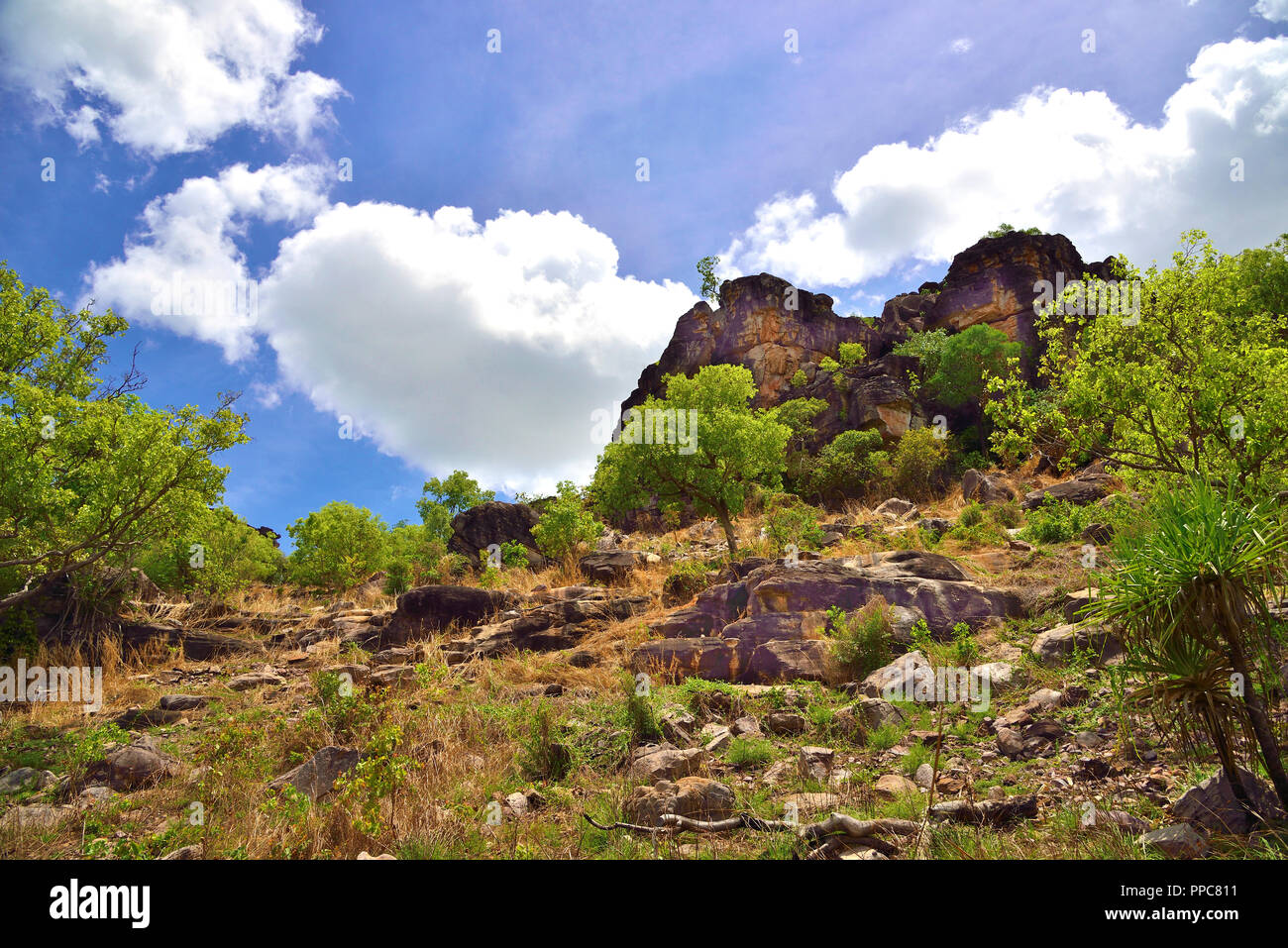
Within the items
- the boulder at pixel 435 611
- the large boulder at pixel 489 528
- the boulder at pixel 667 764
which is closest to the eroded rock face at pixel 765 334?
the large boulder at pixel 489 528

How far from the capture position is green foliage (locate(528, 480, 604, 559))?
22.4m

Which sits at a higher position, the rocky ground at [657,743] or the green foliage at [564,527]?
the green foliage at [564,527]

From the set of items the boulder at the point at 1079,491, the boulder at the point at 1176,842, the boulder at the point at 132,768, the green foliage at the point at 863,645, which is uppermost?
the boulder at the point at 1079,491

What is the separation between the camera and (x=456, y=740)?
690cm

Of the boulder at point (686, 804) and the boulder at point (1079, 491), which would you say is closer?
the boulder at point (686, 804)

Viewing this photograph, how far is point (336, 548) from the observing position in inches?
913

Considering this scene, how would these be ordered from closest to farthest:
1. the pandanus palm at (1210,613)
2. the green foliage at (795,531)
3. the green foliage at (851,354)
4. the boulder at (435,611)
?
the pandanus palm at (1210,613), the boulder at (435,611), the green foliage at (795,531), the green foliage at (851,354)

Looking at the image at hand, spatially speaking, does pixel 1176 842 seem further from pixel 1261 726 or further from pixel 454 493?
pixel 454 493

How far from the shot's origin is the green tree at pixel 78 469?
9.64 meters

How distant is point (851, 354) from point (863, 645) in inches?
1842

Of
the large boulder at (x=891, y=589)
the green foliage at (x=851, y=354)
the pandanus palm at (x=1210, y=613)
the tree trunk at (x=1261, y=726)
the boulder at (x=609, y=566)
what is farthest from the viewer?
the green foliage at (x=851, y=354)

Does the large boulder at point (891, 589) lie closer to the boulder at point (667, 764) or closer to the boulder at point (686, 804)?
the boulder at point (667, 764)

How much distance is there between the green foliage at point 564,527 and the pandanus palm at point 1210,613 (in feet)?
62.6
